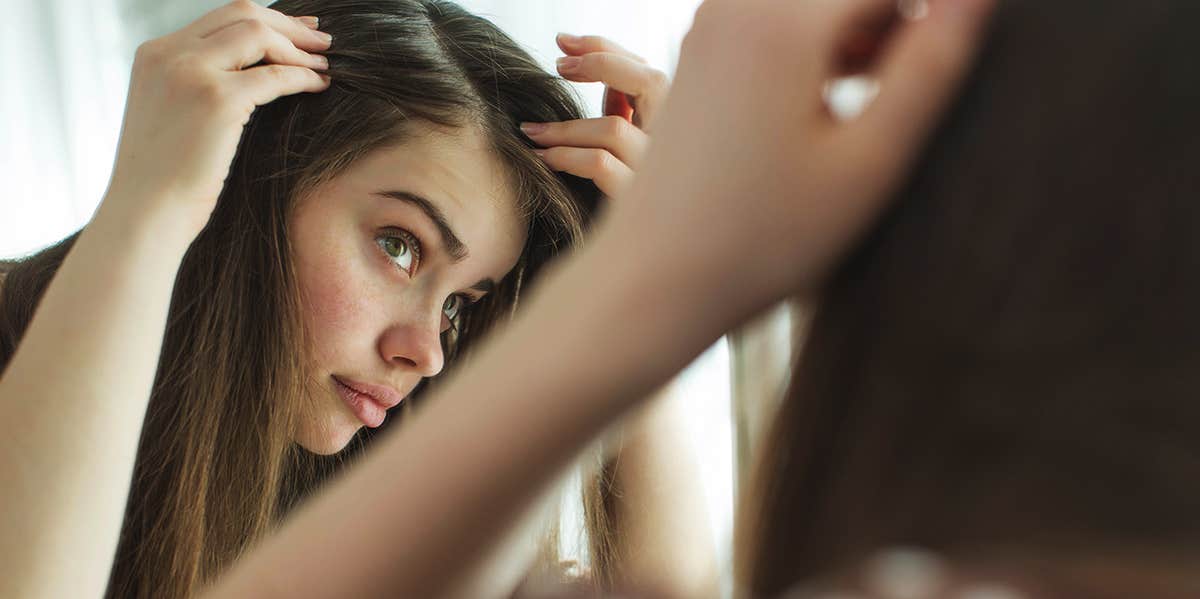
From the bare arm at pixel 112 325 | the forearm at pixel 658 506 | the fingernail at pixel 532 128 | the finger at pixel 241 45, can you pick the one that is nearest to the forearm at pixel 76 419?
the bare arm at pixel 112 325

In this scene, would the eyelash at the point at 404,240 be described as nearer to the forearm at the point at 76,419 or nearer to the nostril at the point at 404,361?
the nostril at the point at 404,361

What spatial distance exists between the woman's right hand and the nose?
0.21 meters

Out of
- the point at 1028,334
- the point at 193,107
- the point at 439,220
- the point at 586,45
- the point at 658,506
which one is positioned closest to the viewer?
the point at 1028,334

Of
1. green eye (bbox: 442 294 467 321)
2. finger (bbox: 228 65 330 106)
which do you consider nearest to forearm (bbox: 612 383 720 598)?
green eye (bbox: 442 294 467 321)

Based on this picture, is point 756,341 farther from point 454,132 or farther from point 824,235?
point 454,132

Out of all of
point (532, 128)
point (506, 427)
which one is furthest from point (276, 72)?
point (506, 427)

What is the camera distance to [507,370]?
10.7 inches

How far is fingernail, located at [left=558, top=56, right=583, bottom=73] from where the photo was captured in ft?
3.53

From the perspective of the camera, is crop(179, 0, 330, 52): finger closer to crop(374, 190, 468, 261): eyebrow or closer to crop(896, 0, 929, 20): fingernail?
crop(374, 190, 468, 261): eyebrow

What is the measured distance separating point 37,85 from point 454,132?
0.98m

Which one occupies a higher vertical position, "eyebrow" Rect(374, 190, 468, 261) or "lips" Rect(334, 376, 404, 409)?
"eyebrow" Rect(374, 190, 468, 261)

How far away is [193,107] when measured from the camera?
89 centimetres

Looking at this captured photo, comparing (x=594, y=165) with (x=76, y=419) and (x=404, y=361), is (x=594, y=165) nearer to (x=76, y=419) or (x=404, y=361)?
(x=404, y=361)

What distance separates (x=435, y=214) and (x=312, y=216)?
0.40ft
